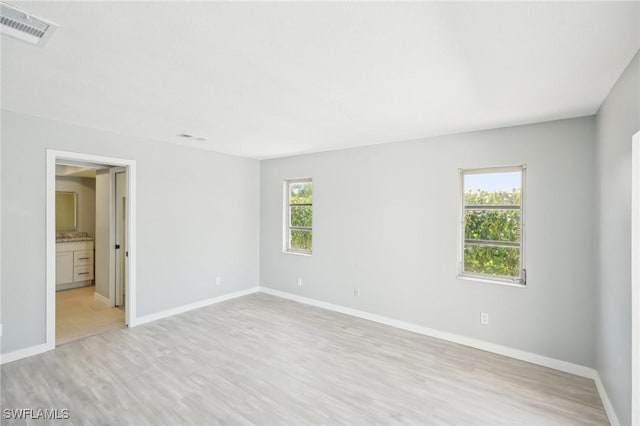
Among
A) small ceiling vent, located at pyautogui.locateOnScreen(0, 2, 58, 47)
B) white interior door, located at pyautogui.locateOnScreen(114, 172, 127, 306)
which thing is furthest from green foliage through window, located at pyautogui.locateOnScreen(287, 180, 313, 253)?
small ceiling vent, located at pyautogui.locateOnScreen(0, 2, 58, 47)

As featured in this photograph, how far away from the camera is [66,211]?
637 centimetres

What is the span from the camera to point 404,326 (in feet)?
13.3

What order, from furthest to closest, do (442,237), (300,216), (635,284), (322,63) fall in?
1. (300,216)
2. (442,237)
3. (322,63)
4. (635,284)

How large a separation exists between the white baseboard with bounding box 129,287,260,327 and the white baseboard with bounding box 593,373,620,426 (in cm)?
488

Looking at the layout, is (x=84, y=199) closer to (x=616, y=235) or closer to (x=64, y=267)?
(x=64, y=267)

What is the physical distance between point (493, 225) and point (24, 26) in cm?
426

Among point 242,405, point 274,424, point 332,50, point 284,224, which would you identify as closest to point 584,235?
point 332,50

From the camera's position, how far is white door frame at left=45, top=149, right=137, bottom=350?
328cm

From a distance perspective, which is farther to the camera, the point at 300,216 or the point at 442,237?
the point at 300,216

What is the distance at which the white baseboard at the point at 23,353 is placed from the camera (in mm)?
2986

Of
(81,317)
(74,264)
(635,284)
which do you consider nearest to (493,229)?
(635,284)

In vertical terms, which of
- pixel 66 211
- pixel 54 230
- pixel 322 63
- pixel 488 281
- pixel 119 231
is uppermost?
pixel 322 63

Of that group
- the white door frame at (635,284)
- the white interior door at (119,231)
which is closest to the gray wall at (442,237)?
the white door frame at (635,284)

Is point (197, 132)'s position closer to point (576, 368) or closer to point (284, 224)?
point (284, 224)
